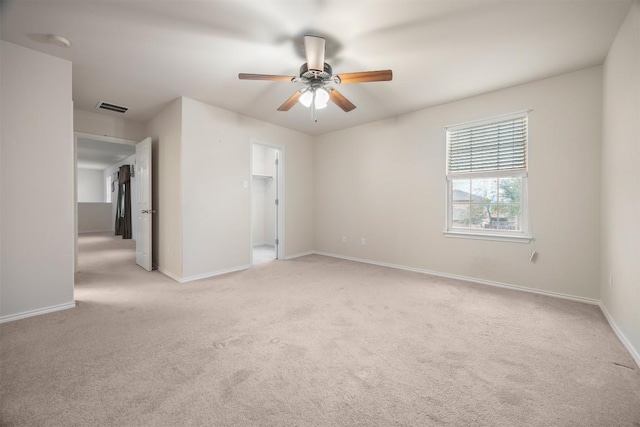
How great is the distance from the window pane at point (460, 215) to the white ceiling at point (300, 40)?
153cm

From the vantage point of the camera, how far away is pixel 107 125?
4211mm

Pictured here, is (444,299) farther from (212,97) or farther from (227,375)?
(212,97)

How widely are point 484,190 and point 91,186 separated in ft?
45.5

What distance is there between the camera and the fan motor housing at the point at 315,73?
2378 millimetres

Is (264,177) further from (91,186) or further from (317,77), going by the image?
(91,186)

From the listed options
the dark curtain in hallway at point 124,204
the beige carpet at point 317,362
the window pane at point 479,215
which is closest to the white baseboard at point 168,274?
the beige carpet at point 317,362

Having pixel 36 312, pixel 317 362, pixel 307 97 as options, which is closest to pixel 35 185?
pixel 36 312

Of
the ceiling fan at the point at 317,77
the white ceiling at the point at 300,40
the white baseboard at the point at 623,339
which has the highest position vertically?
the white ceiling at the point at 300,40

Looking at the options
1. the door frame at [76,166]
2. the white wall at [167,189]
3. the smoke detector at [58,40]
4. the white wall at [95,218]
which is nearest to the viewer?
the smoke detector at [58,40]

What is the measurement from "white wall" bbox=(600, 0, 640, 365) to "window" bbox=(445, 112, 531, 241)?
72cm

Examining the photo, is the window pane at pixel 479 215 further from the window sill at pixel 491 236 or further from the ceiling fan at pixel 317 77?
the ceiling fan at pixel 317 77

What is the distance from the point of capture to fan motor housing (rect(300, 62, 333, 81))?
2.38 metres

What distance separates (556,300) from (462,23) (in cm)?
302

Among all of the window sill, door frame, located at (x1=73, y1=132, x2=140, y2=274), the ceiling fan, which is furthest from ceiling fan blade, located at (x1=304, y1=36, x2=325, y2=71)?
door frame, located at (x1=73, y1=132, x2=140, y2=274)
